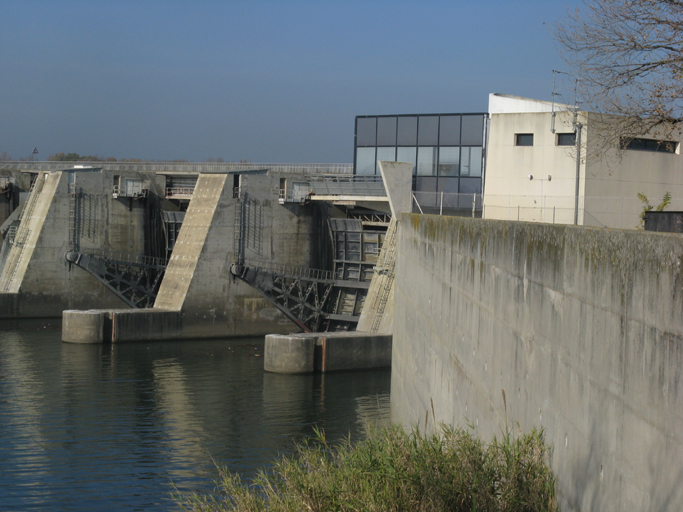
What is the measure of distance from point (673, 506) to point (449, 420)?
7.35m

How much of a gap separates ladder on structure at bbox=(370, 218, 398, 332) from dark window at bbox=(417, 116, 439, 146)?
3.40 meters

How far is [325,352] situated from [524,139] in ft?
37.7

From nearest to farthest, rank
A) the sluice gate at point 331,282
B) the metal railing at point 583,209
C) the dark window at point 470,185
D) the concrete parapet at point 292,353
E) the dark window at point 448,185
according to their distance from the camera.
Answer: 1. the metal railing at point 583,209
2. the concrete parapet at point 292,353
3. the dark window at point 470,185
4. the dark window at point 448,185
5. the sluice gate at point 331,282

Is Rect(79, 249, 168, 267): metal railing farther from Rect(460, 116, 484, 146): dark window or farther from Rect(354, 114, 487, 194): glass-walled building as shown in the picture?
Rect(460, 116, 484, 146): dark window

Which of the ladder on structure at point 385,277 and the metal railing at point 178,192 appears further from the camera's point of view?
the metal railing at point 178,192

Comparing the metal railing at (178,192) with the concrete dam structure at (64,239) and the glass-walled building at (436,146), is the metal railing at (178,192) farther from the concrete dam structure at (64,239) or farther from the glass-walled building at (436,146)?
the glass-walled building at (436,146)

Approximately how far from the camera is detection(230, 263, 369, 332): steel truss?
35062mm

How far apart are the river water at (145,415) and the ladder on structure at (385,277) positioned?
219cm

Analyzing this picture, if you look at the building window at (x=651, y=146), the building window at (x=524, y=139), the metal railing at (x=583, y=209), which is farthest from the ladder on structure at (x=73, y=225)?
the building window at (x=651, y=146)

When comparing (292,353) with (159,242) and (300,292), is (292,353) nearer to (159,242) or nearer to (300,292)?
(300,292)

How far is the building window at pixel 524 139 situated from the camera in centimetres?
1927

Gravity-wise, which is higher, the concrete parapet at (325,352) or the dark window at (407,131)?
the dark window at (407,131)

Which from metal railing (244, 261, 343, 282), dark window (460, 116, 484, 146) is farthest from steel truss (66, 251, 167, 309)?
dark window (460, 116, 484, 146)

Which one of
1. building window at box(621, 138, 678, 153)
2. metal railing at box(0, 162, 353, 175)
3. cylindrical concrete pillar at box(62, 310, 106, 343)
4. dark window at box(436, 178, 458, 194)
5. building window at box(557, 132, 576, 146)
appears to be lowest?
cylindrical concrete pillar at box(62, 310, 106, 343)
